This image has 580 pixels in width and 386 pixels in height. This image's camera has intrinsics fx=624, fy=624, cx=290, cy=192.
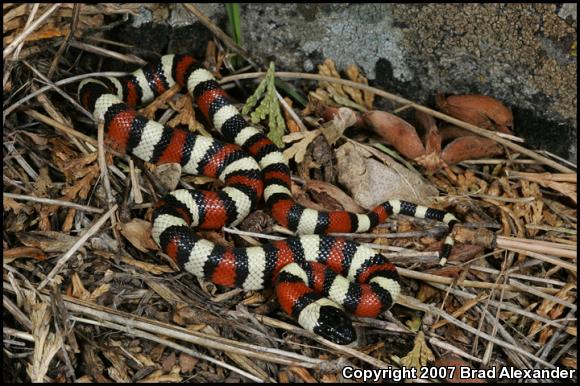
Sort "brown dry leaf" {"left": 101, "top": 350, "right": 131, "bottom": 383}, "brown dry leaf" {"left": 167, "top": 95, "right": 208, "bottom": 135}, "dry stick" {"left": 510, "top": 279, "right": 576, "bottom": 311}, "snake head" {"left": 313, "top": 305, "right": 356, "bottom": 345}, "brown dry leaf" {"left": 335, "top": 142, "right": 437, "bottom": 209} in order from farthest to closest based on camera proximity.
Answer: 1. "brown dry leaf" {"left": 167, "top": 95, "right": 208, "bottom": 135}
2. "brown dry leaf" {"left": 335, "top": 142, "right": 437, "bottom": 209}
3. "dry stick" {"left": 510, "top": 279, "right": 576, "bottom": 311}
4. "snake head" {"left": 313, "top": 305, "right": 356, "bottom": 345}
5. "brown dry leaf" {"left": 101, "top": 350, "right": 131, "bottom": 383}

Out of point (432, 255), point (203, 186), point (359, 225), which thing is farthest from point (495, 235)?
point (203, 186)

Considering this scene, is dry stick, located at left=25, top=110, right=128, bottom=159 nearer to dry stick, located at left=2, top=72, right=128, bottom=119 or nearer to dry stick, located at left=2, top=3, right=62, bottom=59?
dry stick, located at left=2, top=72, right=128, bottom=119

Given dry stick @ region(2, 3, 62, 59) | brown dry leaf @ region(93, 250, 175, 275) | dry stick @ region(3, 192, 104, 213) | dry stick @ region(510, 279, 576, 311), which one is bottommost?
brown dry leaf @ region(93, 250, 175, 275)

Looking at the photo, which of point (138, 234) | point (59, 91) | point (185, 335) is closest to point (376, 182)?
point (138, 234)

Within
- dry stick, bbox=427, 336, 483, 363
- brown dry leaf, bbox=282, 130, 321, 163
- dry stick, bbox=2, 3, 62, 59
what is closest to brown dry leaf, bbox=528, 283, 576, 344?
dry stick, bbox=427, 336, 483, 363

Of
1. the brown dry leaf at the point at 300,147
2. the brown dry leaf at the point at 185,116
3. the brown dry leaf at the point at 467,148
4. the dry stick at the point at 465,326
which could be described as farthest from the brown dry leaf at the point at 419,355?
the brown dry leaf at the point at 185,116

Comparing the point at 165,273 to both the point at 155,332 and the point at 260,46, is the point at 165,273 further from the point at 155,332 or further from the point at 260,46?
the point at 260,46
